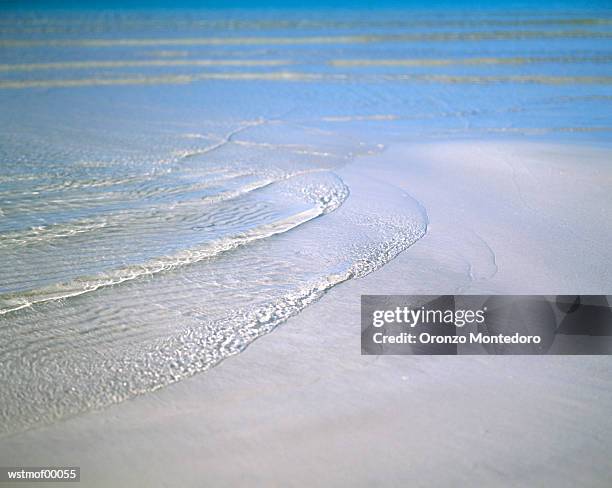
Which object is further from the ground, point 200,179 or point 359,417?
point 200,179

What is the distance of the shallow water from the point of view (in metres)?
2.94

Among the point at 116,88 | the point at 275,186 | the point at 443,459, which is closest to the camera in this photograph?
Result: the point at 443,459

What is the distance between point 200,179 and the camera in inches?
203

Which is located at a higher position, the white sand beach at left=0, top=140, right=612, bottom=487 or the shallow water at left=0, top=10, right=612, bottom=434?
the shallow water at left=0, top=10, right=612, bottom=434

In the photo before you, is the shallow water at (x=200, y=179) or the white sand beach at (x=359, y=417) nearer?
the white sand beach at (x=359, y=417)

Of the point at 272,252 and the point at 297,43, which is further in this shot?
the point at 297,43

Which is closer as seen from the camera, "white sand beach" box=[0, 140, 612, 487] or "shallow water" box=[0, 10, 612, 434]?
"white sand beach" box=[0, 140, 612, 487]

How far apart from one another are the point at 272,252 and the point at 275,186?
1.28 metres

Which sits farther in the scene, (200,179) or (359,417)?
(200,179)

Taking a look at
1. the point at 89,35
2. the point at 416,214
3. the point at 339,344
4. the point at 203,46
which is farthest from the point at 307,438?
the point at 89,35

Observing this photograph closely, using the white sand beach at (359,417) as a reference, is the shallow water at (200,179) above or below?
above

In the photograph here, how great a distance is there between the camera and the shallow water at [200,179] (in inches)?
116

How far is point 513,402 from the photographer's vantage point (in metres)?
2.54

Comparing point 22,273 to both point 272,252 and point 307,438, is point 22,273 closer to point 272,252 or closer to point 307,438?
point 272,252
